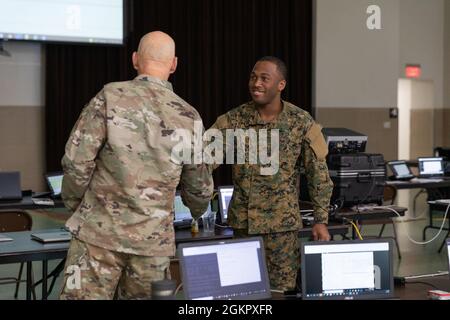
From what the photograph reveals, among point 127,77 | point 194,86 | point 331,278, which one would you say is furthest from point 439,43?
point 331,278

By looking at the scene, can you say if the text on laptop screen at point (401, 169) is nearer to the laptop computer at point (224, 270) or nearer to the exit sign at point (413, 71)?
the exit sign at point (413, 71)

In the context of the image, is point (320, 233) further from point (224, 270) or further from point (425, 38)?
point (425, 38)

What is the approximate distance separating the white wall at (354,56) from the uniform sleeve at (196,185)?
28.4ft

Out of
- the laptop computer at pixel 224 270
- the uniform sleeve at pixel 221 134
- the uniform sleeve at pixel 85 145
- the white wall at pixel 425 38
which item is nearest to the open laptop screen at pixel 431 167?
the white wall at pixel 425 38

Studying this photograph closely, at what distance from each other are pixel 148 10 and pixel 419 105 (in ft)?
20.0

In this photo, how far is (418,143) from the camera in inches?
532

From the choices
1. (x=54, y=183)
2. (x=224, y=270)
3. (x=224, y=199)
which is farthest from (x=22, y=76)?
(x=224, y=270)

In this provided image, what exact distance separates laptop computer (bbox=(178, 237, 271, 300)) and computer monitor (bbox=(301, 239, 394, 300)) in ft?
0.58

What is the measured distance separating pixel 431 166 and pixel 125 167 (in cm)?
691

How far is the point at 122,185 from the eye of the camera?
2615 millimetres

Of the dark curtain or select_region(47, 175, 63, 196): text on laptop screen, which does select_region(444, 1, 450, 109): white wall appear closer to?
the dark curtain

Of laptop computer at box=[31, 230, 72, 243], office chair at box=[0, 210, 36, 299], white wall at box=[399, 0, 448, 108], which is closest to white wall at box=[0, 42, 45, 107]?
office chair at box=[0, 210, 36, 299]

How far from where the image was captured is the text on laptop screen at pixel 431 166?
879cm

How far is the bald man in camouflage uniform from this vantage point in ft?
8.55
